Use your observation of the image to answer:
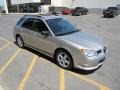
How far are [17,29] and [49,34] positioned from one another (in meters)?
3.24

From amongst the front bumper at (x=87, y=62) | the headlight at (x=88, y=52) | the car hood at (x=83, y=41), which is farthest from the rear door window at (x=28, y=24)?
the headlight at (x=88, y=52)

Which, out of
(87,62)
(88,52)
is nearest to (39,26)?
(88,52)

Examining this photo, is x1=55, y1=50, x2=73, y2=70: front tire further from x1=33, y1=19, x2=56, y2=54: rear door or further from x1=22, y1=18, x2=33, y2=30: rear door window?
x1=22, y1=18, x2=33, y2=30: rear door window

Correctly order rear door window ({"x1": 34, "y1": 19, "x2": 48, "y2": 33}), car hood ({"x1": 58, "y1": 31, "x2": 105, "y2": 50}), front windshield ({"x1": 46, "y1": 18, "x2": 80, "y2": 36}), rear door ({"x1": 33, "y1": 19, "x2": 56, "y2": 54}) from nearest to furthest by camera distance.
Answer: car hood ({"x1": 58, "y1": 31, "x2": 105, "y2": 50}) → rear door ({"x1": 33, "y1": 19, "x2": 56, "y2": 54}) → front windshield ({"x1": 46, "y1": 18, "x2": 80, "y2": 36}) → rear door window ({"x1": 34, "y1": 19, "x2": 48, "y2": 33})

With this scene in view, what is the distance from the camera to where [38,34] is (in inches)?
333

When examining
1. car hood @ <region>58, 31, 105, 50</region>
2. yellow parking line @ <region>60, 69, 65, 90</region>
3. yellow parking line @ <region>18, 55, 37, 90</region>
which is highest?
car hood @ <region>58, 31, 105, 50</region>

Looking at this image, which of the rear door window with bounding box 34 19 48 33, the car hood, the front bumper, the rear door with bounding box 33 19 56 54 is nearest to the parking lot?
the front bumper

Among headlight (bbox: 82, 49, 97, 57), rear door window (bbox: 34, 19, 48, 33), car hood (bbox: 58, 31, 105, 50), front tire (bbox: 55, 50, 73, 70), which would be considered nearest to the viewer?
headlight (bbox: 82, 49, 97, 57)

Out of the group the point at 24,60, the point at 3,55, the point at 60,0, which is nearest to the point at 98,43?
the point at 24,60

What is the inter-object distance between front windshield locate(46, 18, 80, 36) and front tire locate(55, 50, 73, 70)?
814 mm

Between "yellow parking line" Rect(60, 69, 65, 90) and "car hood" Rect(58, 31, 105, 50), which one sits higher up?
"car hood" Rect(58, 31, 105, 50)

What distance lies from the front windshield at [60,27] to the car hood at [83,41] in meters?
0.38

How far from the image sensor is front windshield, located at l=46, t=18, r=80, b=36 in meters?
7.89

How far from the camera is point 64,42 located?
23.5 feet
